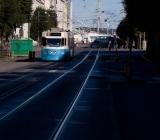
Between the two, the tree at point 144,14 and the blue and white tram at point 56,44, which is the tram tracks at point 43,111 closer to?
the tree at point 144,14

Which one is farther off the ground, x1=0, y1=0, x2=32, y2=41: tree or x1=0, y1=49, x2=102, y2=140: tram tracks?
x1=0, y1=0, x2=32, y2=41: tree

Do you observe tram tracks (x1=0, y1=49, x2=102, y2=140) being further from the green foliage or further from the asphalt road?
the green foliage

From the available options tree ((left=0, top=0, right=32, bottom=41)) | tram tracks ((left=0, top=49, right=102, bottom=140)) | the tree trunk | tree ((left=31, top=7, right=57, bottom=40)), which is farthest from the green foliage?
tree ((left=31, top=7, right=57, bottom=40))

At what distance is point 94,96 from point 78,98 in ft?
4.18

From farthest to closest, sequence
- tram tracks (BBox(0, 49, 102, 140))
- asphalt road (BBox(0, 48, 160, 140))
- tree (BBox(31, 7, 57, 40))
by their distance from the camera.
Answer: tree (BBox(31, 7, 57, 40)) < tram tracks (BBox(0, 49, 102, 140)) < asphalt road (BBox(0, 48, 160, 140))

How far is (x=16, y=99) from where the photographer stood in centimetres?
2433

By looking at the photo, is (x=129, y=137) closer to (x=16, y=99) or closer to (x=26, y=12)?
(x=16, y=99)

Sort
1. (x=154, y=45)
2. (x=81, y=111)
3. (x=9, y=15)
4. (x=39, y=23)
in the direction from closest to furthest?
(x=81, y=111), (x=9, y=15), (x=154, y=45), (x=39, y=23)

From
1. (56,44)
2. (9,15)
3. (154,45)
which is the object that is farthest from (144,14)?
(9,15)

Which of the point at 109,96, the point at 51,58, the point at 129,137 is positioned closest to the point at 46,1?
the point at 51,58

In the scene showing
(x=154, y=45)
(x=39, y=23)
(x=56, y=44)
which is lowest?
(x=154, y=45)

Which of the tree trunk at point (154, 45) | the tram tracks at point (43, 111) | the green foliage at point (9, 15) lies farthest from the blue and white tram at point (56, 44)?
the tram tracks at point (43, 111)

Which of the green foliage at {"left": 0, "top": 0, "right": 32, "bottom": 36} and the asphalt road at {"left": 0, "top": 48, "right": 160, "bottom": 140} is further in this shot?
the green foliage at {"left": 0, "top": 0, "right": 32, "bottom": 36}

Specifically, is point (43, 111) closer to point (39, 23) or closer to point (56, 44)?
point (56, 44)
